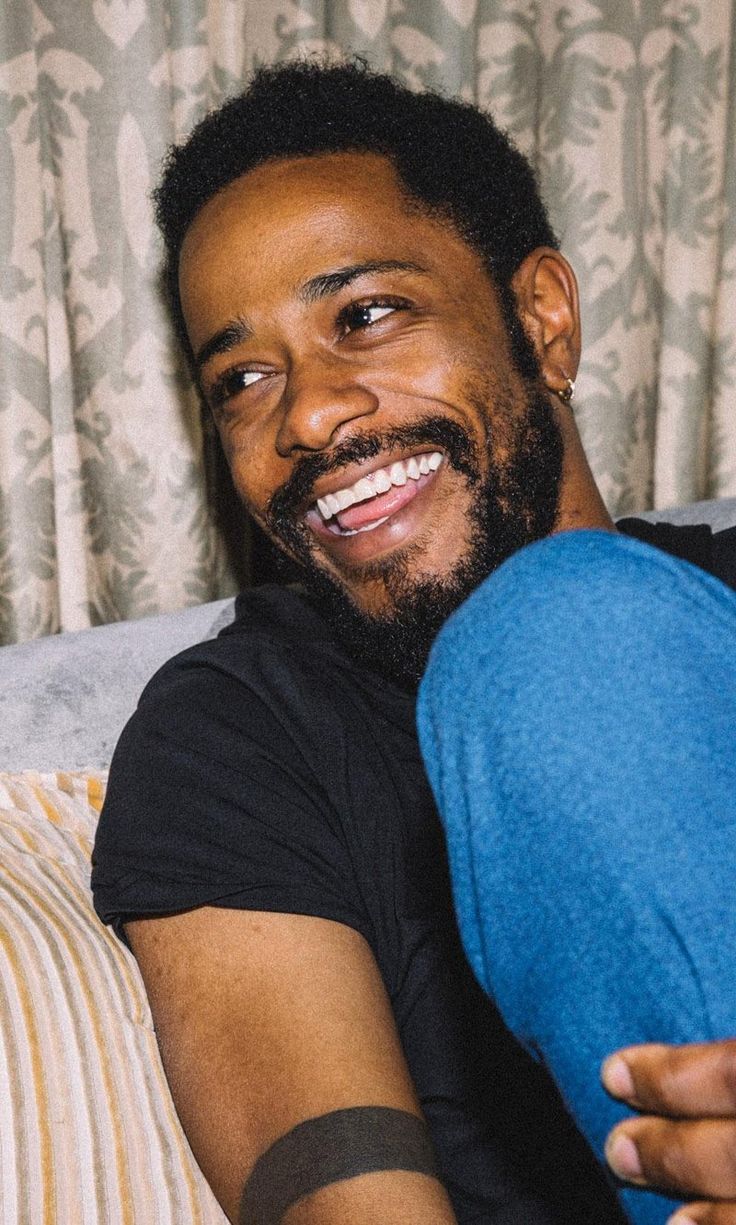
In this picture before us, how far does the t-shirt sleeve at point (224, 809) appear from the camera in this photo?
0.86 m

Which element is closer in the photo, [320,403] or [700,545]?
[320,403]

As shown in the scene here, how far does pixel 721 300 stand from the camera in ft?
6.11

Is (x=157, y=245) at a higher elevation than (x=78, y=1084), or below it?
higher

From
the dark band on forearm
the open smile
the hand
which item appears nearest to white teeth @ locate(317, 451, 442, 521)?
the open smile

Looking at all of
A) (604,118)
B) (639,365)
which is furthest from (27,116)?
(639,365)

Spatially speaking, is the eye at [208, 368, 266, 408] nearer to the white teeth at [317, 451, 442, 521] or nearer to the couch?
the white teeth at [317, 451, 442, 521]

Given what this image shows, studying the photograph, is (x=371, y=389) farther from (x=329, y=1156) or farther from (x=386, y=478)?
(x=329, y=1156)

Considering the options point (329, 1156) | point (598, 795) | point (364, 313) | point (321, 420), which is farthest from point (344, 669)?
point (598, 795)

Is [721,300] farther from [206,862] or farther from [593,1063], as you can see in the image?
[593,1063]

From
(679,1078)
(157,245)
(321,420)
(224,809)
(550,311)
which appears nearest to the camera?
(679,1078)

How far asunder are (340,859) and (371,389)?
0.45 m

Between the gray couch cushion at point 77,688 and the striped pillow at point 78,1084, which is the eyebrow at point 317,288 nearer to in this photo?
the gray couch cushion at point 77,688

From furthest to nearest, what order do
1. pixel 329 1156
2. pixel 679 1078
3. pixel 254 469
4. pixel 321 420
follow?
pixel 254 469 → pixel 321 420 → pixel 329 1156 → pixel 679 1078

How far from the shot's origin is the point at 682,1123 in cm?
43
